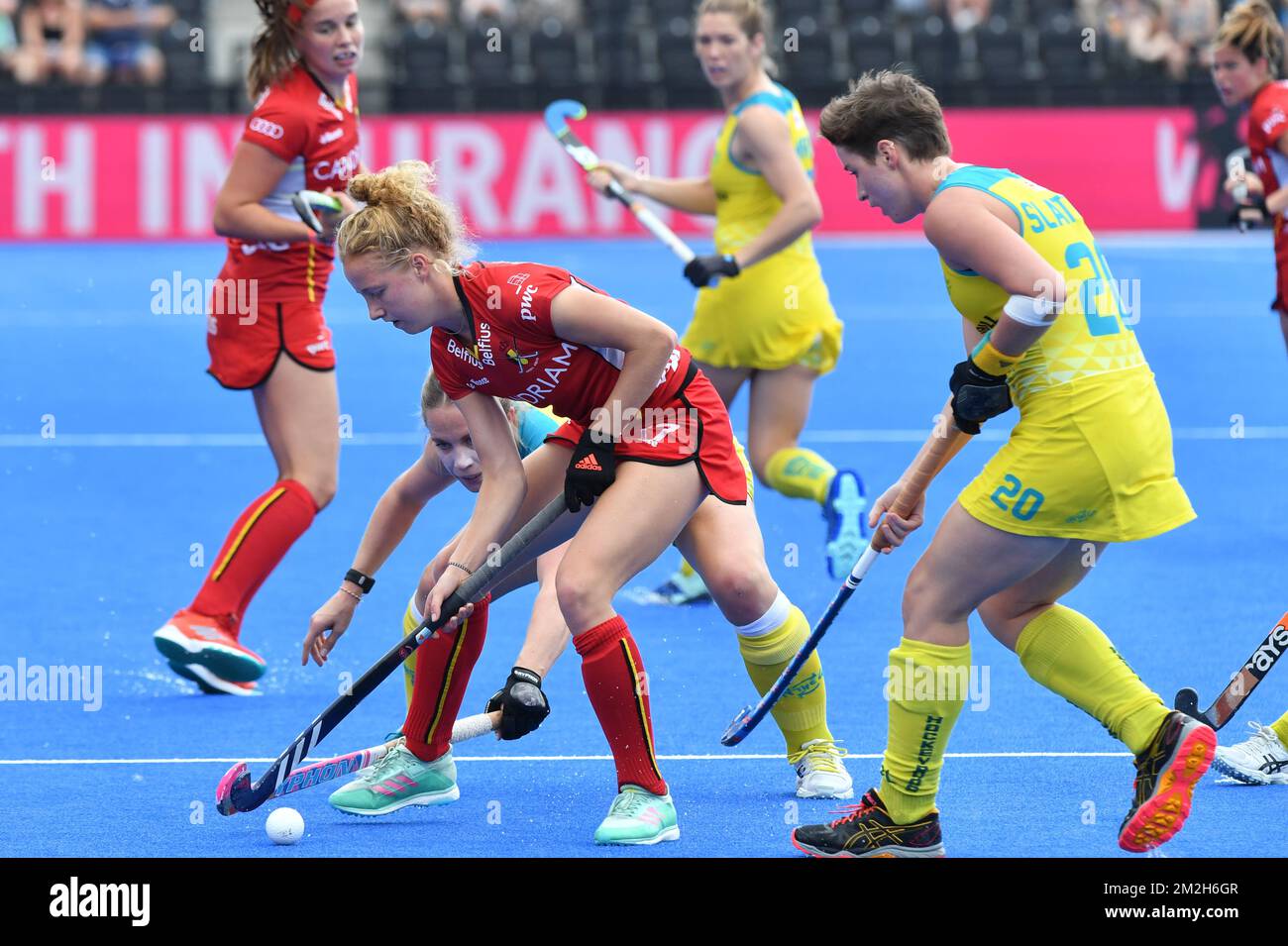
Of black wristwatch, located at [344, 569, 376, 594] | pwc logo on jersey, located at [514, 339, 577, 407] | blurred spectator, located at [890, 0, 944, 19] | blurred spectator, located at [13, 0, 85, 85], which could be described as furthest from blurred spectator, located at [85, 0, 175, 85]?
pwc logo on jersey, located at [514, 339, 577, 407]

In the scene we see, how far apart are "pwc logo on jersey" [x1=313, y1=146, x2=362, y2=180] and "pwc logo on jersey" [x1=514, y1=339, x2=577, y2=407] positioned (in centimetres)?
193

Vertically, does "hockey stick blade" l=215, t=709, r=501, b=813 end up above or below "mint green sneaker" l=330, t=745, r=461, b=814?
above

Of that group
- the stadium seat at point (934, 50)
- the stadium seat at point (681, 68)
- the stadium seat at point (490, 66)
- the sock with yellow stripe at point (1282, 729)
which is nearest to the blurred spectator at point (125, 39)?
the stadium seat at point (490, 66)

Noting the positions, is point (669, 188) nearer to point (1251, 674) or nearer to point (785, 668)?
point (785, 668)

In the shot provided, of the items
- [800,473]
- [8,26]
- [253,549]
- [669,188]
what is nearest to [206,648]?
[253,549]

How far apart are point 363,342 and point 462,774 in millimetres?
8612

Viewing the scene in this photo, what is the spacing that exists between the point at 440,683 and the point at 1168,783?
1.61 metres

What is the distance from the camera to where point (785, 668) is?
4.43 metres

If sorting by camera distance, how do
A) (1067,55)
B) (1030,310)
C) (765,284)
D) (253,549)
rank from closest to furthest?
(1030,310) < (253,549) < (765,284) < (1067,55)

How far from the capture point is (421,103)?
1803 cm

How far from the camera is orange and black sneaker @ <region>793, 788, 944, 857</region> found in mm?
3854

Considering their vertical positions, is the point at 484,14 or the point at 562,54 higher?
the point at 484,14

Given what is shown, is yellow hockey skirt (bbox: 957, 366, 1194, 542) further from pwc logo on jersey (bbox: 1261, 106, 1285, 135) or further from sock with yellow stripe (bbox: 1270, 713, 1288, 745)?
pwc logo on jersey (bbox: 1261, 106, 1285, 135)
